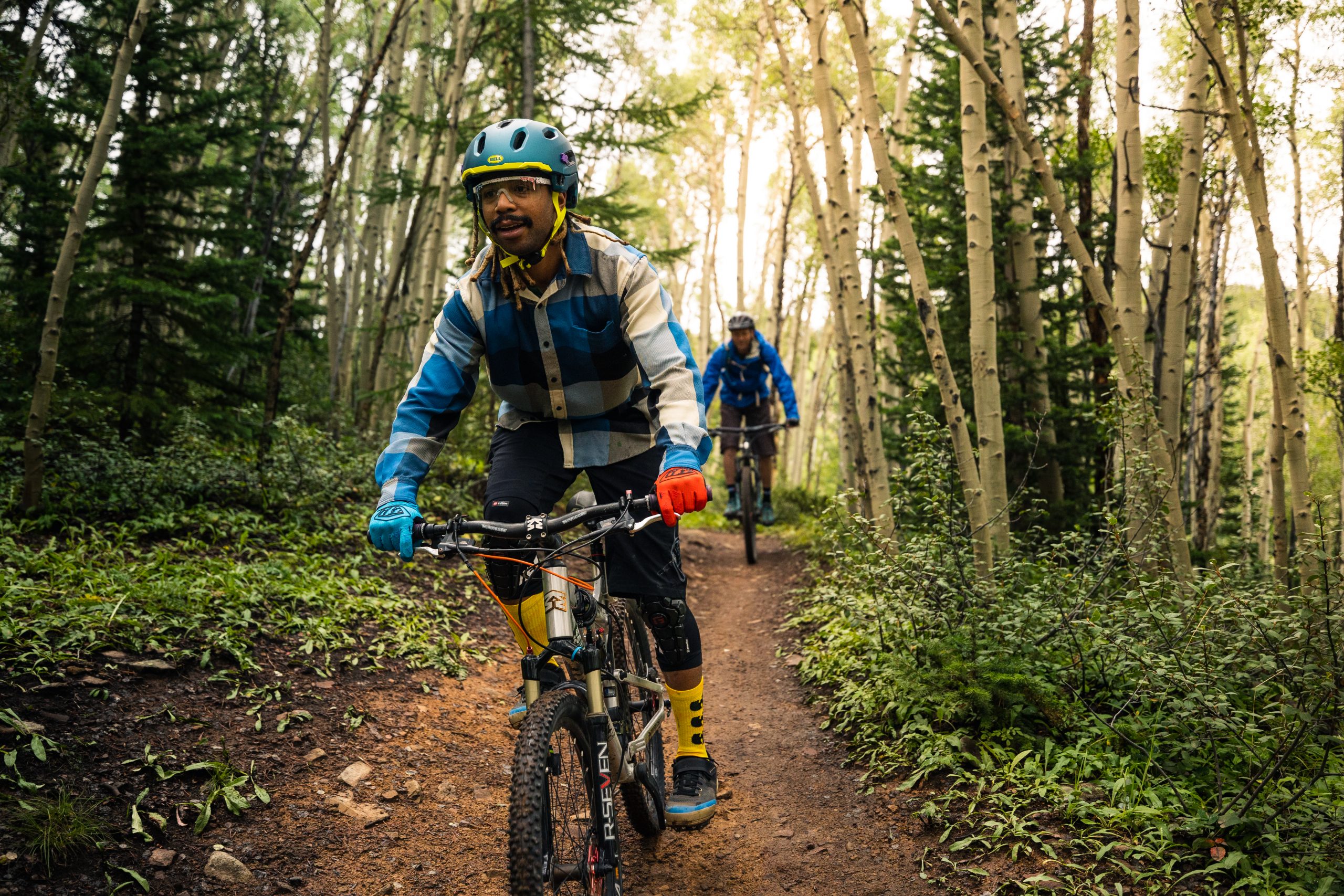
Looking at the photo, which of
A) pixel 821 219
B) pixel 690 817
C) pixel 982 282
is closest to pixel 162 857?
pixel 690 817

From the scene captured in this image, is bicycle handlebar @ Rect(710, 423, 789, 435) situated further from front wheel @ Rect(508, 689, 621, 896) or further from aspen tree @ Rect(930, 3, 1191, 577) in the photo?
front wheel @ Rect(508, 689, 621, 896)

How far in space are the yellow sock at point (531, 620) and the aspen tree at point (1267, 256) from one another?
468 cm

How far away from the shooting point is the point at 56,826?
9.05 ft

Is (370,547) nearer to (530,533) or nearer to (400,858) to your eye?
(400,858)

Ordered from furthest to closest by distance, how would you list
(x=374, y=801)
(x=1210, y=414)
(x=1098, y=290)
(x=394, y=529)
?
(x=1210, y=414)
(x=1098, y=290)
(x=374, y=801)
(x=394, y=529)

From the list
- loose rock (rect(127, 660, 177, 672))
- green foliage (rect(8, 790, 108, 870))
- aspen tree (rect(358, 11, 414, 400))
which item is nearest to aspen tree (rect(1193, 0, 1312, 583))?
green foliage (rect(8, 790, 108, 870))

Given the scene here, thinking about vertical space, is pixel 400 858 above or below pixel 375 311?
below

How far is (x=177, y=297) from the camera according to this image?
807 cm

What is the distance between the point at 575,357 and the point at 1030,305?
674cm

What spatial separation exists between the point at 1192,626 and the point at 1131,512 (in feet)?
2.47

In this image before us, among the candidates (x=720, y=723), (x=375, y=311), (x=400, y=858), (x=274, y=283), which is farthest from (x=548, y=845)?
(x=375, y=311)

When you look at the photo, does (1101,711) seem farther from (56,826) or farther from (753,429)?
(753,429)

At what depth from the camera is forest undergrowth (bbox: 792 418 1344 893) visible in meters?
2.90

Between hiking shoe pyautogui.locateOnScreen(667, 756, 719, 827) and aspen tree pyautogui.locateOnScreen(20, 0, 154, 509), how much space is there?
537cm
